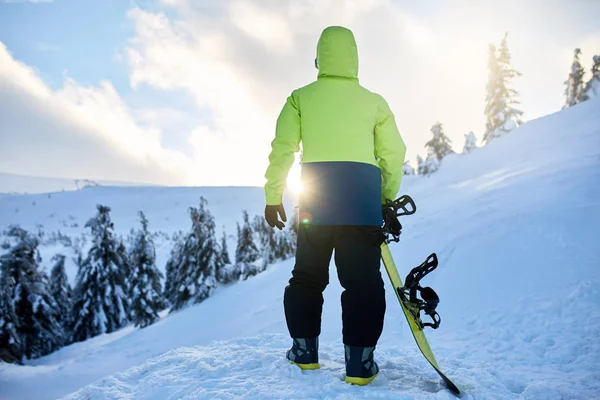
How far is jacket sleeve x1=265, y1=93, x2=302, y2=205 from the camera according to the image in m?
3.02

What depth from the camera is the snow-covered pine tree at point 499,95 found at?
123 feet

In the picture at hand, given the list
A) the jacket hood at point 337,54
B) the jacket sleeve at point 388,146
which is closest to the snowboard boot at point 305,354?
the jacket sleeve at point 388,146

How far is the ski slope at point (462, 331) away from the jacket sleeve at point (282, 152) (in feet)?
4.88

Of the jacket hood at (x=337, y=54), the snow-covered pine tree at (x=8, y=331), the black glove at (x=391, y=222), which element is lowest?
the snow-covered pine tree at (x=8, y=331)

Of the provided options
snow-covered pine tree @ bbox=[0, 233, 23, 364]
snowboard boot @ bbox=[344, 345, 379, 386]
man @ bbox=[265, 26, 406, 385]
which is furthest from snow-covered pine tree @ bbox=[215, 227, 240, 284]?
snowboard boot @ bbox=[344, 345, 379, 386]

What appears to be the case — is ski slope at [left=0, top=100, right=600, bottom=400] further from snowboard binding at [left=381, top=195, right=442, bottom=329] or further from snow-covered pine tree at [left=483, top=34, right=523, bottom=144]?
snow-covered pine tree at [left=483, top=34, right=523, bottom=144]

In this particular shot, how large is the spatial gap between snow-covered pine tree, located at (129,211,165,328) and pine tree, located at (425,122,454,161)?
33.0m

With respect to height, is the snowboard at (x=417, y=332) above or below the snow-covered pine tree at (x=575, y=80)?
below

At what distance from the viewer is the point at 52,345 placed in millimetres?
20672

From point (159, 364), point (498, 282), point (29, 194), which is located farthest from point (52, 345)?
point (29, 194)

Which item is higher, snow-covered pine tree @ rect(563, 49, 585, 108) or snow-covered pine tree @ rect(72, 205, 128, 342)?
snow-covered pine tree @ rect(563, 49, 585, 108)

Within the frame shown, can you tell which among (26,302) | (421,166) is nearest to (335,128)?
(26,302)

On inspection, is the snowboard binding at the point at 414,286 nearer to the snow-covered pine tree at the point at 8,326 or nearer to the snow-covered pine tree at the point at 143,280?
the snow-covered pine tree at the point at 8,326

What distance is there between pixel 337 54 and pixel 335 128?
2.25 ft
